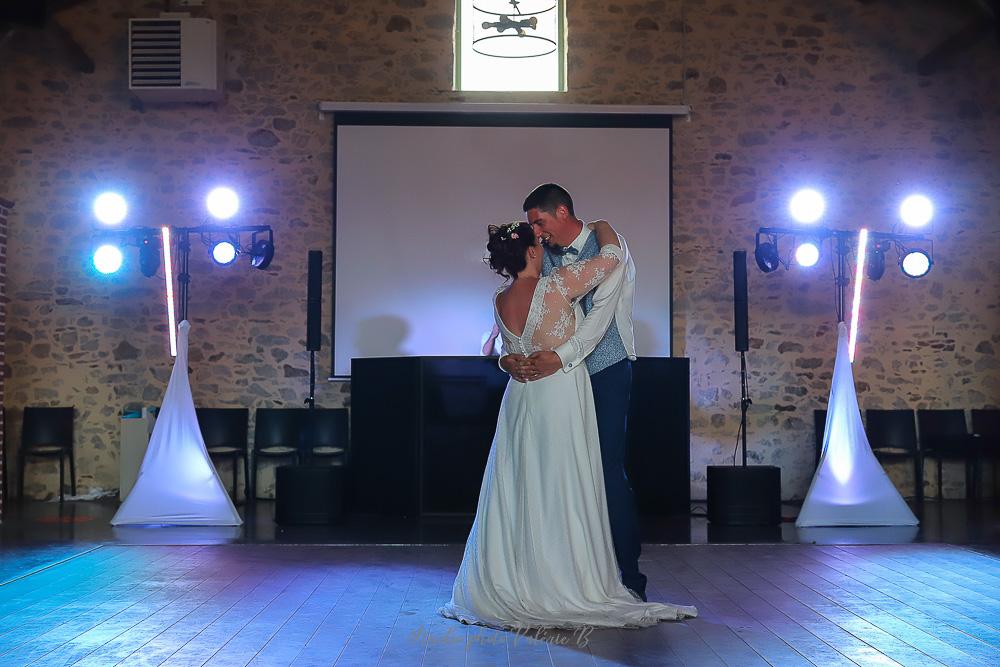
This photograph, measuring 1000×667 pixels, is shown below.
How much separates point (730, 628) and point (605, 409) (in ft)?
3.16

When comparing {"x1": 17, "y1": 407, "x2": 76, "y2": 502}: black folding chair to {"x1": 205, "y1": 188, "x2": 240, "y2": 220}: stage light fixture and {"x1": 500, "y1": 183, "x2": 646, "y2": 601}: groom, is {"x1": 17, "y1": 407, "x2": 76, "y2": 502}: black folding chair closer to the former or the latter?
{"x1": 205, "y1": 188, "x2": 240, "y2": 220}: stage light fixture

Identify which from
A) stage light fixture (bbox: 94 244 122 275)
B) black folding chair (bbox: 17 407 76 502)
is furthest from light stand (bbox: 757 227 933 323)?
black folding chair (bbox: 17 407 76 502)

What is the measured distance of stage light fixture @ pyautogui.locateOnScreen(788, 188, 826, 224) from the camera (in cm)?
892

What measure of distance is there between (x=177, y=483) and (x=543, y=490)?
3841 mm

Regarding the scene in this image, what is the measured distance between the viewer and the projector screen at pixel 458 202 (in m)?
8.79

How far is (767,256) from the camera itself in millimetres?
8305

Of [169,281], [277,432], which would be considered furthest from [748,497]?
[169,281]

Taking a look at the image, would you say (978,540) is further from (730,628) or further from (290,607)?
(290,607)

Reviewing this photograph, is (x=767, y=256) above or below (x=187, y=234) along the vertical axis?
below

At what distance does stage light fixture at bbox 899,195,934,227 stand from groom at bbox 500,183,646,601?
5609 millimetres

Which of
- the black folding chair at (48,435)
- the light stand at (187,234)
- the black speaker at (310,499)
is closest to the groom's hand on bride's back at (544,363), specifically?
the black speaker at (310,499)

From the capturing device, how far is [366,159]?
8.91 m

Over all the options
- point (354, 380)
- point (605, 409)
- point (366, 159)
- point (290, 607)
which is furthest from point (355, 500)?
point (605, 409)

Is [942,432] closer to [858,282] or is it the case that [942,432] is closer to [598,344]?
[858,282]
